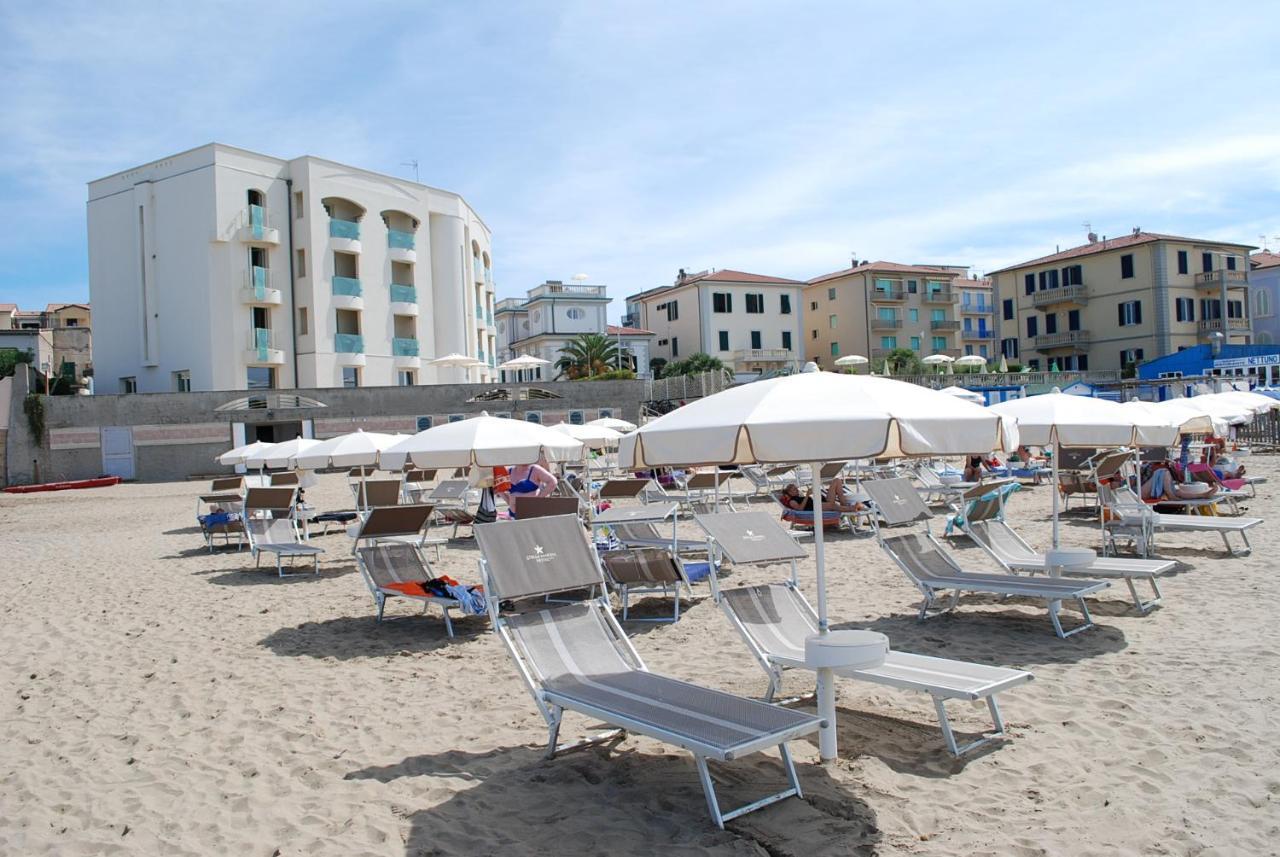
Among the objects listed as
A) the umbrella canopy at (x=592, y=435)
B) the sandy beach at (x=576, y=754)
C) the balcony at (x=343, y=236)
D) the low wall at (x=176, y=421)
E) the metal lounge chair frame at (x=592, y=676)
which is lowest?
the sandy beach at (x=576, y=754)

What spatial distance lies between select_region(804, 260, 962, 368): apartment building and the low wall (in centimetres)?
2842

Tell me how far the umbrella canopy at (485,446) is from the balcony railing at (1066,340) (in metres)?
51.5

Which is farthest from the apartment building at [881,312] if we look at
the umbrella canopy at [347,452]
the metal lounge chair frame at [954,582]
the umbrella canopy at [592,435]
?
the metal lounge chair frame at [954,582]

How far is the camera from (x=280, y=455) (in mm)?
15586

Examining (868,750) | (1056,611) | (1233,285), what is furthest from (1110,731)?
(1233,285)

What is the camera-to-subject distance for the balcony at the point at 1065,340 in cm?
5475

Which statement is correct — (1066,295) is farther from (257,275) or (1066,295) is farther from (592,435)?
(592,435)

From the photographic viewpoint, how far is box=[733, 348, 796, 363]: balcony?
56188 millimetres

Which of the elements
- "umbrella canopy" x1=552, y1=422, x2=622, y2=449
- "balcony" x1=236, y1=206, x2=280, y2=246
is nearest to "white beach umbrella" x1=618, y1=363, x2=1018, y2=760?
"umbrella canopy" x1=552, y1=422, x2=622, y2=449

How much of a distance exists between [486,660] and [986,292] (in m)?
67.6

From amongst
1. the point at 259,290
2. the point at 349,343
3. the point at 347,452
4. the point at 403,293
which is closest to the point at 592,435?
the point at 347,452

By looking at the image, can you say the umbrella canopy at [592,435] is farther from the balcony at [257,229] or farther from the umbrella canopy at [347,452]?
the balcony at [257,229]

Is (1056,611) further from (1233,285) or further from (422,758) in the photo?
(1233,285)

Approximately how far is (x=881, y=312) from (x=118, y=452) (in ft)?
136
